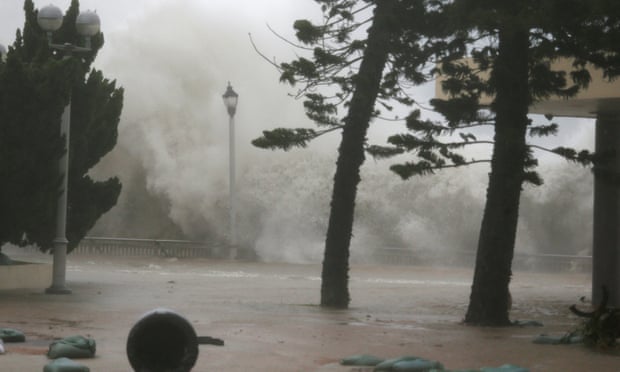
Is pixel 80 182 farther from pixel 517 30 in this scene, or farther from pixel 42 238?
pixel 517 30

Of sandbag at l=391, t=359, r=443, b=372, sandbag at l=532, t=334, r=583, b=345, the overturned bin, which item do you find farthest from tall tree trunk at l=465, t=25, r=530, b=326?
the overturned bin

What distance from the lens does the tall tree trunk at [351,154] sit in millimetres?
21391

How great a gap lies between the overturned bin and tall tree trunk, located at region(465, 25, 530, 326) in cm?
917

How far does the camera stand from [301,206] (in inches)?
1934

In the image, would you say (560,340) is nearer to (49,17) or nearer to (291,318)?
(291,318)

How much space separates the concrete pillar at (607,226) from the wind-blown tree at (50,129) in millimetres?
9739

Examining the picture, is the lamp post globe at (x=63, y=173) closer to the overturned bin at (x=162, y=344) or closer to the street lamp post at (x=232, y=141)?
the overturned bin at (x=162, y=344)

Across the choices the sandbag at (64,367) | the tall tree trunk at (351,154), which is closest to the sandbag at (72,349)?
the sandbag at (64,367)

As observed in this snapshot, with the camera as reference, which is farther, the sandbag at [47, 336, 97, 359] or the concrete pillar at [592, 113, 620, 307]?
the concrete pillar at [592, 113, 620, 307]

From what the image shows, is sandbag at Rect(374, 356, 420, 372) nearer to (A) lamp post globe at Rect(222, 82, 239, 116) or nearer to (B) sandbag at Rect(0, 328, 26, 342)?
(B) sandbag at Rect(0, 328, 26, 342)

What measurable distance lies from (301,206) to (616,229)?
26211 mm

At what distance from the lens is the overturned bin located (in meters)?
8.88

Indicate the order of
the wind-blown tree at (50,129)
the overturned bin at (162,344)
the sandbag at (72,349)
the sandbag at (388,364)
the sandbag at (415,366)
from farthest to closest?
the wind-blown tree at (50,129)
the sandbag at (72,349)
the sandbag at (388,364)
the sandbag at (415,366)
the overturned bin at (162,344)

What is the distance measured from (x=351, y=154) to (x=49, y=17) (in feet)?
19.6
